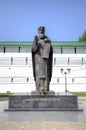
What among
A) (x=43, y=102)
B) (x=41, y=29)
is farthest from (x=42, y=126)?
(x=41, y=29)

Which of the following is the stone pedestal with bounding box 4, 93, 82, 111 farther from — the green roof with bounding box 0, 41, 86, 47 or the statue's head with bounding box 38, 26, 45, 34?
the green roof with bounding box 0, 41, 86, 47

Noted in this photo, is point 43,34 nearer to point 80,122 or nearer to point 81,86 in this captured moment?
point 80,122

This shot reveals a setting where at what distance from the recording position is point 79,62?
41.6 m

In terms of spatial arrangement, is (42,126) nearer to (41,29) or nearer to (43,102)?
(43,102)

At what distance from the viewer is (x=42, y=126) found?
329 inches

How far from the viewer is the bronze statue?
1227 cm

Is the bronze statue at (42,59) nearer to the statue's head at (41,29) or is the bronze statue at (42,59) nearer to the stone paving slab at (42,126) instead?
the statue's head at (41,29)

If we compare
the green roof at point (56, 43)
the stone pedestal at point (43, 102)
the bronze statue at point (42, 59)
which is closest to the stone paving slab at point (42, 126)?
the stone pedestal at point (43, 102)

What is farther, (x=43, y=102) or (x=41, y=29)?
(x=41, y=29)

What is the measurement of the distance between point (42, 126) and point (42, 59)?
4.22m

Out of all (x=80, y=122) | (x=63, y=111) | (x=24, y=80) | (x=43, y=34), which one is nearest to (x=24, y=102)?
(x=63, y=111)

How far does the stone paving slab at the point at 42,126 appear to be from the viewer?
820cm

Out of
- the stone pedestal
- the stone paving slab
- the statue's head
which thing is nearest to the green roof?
the statue's head

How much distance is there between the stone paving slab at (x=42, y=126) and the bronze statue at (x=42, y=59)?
3772 mm
